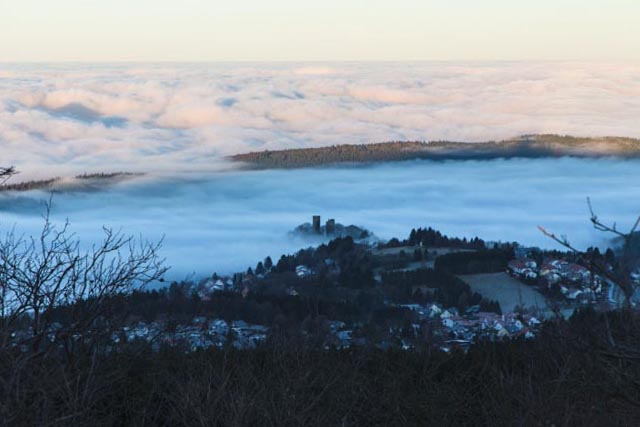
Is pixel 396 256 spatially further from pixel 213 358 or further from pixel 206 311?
pixel 213 358

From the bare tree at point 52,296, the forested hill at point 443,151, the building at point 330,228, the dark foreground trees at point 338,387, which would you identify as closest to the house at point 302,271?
the building at point 330,228

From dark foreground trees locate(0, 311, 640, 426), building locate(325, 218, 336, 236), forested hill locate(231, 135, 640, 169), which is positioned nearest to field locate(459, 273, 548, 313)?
dark foreground trees locate(0, 311, 640, 426)

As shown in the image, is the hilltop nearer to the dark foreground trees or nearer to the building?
the building

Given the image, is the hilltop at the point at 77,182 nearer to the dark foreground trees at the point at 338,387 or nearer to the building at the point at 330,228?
the building at the point at 330,228

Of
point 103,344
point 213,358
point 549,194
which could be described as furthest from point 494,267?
point 549,194

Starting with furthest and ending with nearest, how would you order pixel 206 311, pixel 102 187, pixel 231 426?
1. pixel 102 187
2. pixel 206 311
3. pixel 231 426

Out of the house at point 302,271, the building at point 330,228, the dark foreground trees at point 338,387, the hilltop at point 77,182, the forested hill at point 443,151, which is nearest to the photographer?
the dark foreground trees at point 338,387

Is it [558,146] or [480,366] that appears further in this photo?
[558,146]

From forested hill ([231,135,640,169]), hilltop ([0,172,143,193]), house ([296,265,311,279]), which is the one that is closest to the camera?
house ([296,265,311,279])

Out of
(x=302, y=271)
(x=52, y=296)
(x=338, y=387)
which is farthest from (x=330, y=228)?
(x=52, y=296)
